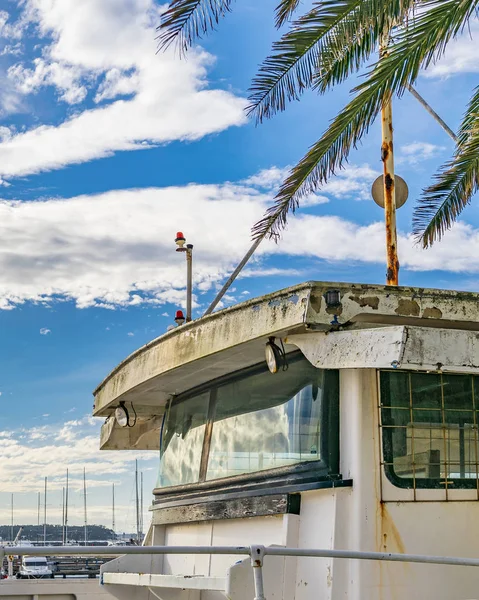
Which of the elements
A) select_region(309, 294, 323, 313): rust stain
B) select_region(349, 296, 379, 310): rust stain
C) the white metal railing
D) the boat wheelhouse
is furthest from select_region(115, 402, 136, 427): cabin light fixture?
the white metal railing

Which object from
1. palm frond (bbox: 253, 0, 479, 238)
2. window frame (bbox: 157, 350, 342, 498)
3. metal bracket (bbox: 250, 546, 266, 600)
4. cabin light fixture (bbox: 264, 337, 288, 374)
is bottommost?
metal bracket (bbox: 250, 546, 266, 600)

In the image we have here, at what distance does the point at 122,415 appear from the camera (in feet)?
30.1

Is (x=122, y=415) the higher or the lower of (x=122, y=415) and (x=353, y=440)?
the higher

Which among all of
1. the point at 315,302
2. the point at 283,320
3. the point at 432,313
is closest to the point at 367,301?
the point at 315,302

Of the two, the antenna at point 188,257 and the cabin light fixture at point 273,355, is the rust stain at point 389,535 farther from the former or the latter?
the antenna at point 188,257

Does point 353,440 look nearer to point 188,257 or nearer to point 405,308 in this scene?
point 405,308

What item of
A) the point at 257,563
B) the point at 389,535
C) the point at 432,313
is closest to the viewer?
the point at 257,563

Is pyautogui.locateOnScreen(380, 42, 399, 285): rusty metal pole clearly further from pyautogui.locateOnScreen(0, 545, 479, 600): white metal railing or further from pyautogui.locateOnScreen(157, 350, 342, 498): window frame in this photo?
pyautogui.locateOnScreen(0, 545, 479, 600): white metal railing

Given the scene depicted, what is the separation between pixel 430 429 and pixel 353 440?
0.54 m

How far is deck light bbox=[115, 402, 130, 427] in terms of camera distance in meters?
9.11

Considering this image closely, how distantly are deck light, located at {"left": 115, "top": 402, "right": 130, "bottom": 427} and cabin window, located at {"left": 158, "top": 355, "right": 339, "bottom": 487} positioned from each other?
707 millimetres

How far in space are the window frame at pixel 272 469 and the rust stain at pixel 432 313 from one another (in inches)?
29.5

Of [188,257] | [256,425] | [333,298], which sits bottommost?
[256,425]

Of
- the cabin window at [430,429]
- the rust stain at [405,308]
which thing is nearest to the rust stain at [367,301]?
the rust stain at [405,308]
